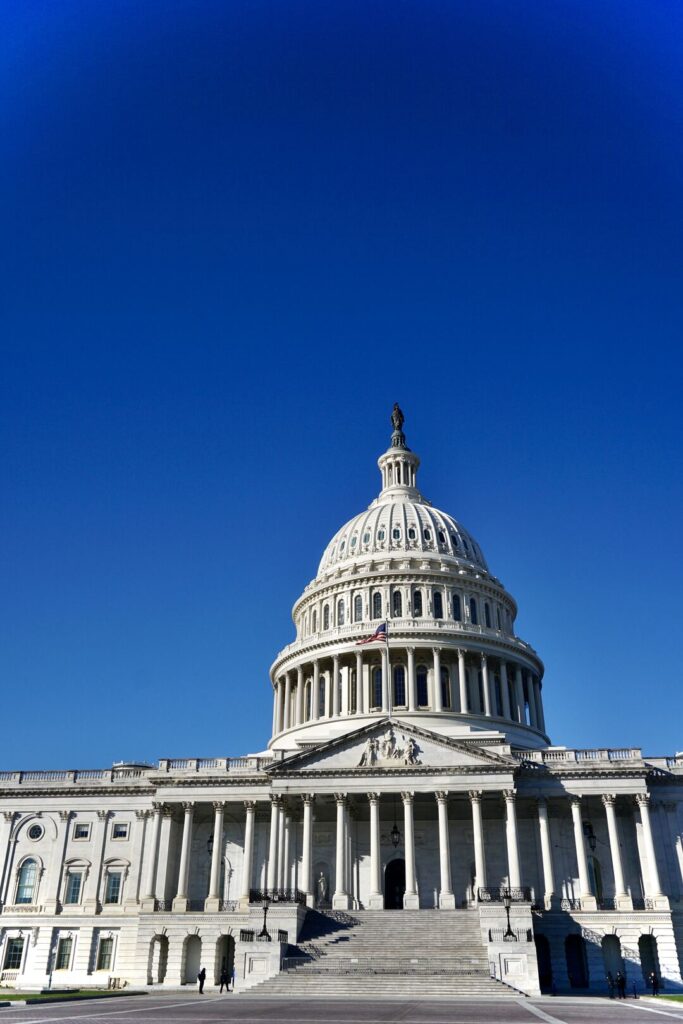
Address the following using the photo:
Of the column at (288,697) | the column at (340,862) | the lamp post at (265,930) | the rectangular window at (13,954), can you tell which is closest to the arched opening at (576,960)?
the column at (340,862)

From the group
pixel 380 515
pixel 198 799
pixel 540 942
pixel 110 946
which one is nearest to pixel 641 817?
pixel 540 942

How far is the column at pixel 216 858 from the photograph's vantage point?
59.5m

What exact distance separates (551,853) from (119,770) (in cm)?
3401

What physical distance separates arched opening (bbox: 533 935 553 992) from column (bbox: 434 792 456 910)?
5777 millimetres

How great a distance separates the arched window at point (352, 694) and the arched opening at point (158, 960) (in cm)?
2655

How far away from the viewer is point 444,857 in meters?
57.5

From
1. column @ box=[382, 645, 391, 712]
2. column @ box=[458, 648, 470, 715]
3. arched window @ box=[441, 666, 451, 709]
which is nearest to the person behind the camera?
column @ box=[382, 645, 391, 712]

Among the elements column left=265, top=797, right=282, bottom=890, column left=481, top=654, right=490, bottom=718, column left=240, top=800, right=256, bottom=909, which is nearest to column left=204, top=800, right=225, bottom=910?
column left=240, top=800, right=256, bottom=909

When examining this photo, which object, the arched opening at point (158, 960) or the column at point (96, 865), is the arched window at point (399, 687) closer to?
the column at point (96, 865)

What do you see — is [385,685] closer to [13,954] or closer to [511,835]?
[511,835]

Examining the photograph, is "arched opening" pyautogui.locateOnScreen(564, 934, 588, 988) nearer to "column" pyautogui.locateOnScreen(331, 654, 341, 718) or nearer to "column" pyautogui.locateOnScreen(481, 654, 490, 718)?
"column" pyautogui.locateOnScreen(481, 654, 490, 718)

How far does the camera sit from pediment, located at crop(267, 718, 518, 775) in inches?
2357

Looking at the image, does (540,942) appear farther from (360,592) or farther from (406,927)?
(360,592)

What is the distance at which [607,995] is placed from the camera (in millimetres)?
48875
